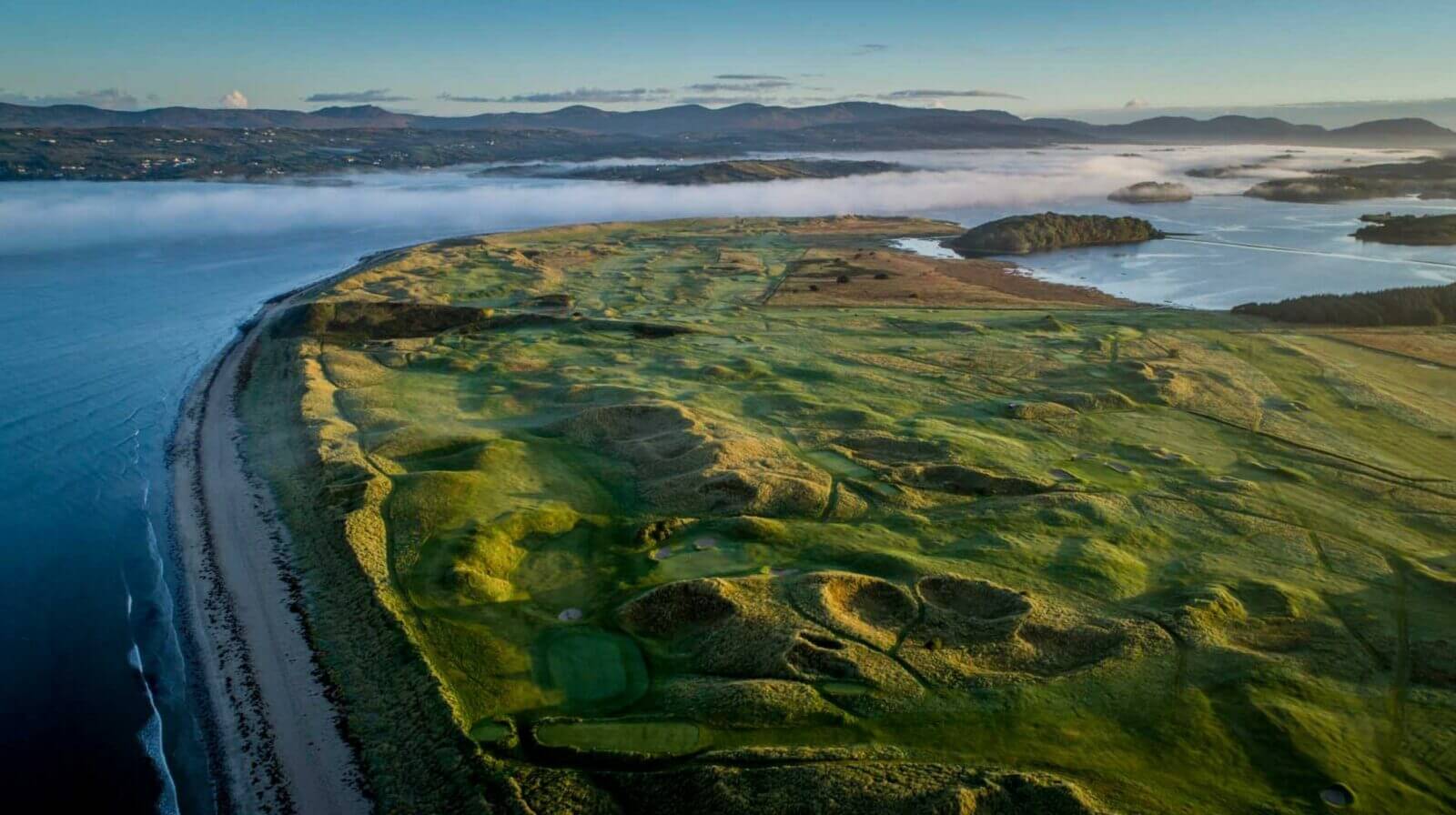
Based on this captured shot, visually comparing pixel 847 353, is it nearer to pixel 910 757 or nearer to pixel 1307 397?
pixel 1307 397

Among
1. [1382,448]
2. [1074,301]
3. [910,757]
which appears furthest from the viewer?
[1074,301]

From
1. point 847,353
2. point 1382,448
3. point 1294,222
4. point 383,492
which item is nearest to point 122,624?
point 383,492

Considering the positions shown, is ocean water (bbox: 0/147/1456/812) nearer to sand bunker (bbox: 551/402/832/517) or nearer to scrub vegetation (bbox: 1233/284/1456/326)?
scrub vegetation (bbox: 1233/284/1456/326)

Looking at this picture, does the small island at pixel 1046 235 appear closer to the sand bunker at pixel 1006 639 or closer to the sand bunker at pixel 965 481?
the sand bunker at pixel 965 481

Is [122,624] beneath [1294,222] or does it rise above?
beneath

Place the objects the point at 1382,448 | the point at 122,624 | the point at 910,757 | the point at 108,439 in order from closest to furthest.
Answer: the point at 910,757, the point at 122,624, the point at 1382,448, the point at 108,439

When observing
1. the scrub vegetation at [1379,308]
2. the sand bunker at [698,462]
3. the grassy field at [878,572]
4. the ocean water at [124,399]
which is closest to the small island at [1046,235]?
the ocean water at [124,399]

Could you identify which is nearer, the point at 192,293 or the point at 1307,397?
the point at 1307,397
